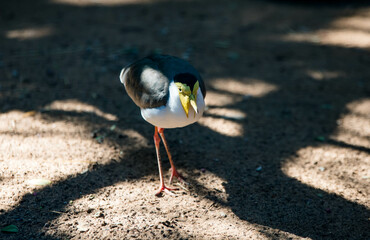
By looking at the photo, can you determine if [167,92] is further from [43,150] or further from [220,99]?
[220,99]

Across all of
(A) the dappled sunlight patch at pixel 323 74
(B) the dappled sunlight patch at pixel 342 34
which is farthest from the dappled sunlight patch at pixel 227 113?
(B) the dappled sunlight patch at pixel 342 34

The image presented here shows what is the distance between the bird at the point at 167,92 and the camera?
3016mm

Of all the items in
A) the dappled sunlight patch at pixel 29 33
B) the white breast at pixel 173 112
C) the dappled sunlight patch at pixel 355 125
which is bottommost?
the dappled sunlight patch at pixel 355 125

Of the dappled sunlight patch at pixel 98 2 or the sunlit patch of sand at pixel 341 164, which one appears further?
the dappled sunlight patch at pixel 98 2

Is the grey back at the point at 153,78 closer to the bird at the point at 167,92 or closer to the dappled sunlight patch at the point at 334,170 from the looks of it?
the bird at the point at 167,92

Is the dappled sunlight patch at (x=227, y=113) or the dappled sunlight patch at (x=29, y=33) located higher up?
the dappled sunlight patch at (x=29, y=33)

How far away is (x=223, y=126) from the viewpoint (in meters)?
4.44

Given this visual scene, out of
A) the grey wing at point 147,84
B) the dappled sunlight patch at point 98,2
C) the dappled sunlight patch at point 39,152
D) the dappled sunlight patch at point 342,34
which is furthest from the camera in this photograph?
the dappled sunlight patch at point 98,2

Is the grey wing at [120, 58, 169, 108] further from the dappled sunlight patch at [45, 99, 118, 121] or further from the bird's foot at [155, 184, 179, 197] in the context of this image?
the dappled sunlight patch at [45, 99, 118, 121]

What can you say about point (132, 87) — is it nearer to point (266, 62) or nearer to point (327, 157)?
point (327, 157)

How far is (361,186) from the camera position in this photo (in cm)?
356

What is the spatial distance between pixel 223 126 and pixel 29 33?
4032 mm

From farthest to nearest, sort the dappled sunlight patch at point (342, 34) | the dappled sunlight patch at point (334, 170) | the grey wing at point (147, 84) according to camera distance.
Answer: the dappled sunlight patch at point (342, 34) → the dappled sunlight patch at point (334, 170) → the grey wing at point (147, 84)

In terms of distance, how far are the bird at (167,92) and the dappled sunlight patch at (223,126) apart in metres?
1.11
